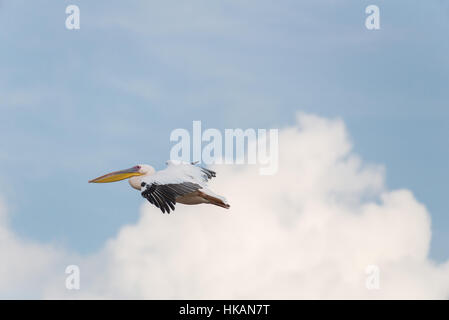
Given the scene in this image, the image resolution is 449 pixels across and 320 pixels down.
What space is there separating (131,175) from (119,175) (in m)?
0.43

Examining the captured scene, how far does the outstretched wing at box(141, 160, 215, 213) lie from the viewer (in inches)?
779

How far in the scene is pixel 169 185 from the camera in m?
20.4

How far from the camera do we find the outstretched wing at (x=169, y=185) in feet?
65.0

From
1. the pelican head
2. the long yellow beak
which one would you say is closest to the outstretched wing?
the pelican head

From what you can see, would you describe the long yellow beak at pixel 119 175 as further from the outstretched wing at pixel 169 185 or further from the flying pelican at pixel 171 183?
the outstretched wing at pixel 169 185

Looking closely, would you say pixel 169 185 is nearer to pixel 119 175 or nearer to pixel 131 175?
pixel 131 175

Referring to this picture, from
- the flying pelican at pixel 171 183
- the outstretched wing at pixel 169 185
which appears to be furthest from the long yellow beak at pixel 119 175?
the outstretched wing at pixel 169 185

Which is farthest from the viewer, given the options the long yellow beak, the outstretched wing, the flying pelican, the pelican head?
the long yellow beak

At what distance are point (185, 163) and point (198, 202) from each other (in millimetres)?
1668

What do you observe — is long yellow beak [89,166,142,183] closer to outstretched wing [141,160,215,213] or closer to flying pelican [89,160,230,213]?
flying pelican [89,160,230,213]

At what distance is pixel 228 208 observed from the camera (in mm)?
21547

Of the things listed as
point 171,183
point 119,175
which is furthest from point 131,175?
point 171,183
